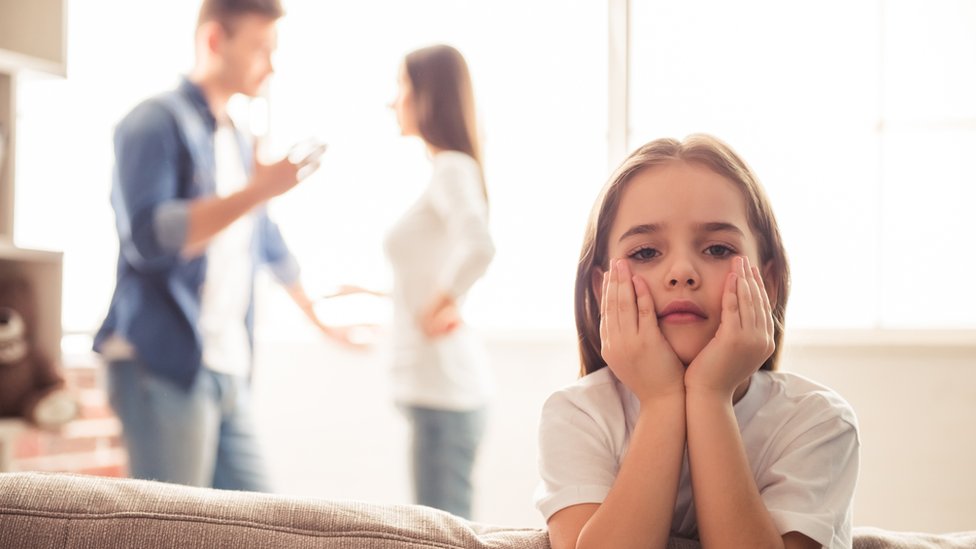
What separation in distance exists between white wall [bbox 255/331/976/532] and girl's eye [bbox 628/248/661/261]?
1.90m

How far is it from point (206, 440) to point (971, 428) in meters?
1.99

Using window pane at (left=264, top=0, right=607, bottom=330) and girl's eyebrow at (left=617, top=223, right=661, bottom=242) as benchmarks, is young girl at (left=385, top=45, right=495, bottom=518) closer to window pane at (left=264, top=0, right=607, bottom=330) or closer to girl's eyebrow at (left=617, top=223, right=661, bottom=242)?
window pane at (left=264, top=0, right=607, bottom=330)

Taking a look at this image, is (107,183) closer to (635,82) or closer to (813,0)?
(635,82)

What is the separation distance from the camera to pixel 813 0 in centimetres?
283

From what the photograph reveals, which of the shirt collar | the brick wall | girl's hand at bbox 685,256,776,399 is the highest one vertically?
the shirt collar

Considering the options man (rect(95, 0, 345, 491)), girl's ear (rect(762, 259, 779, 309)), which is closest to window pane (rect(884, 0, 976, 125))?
man (rect(95, 0, 345, 491))

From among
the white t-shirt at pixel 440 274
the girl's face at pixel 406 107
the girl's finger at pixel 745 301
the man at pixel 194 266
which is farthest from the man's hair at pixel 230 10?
the girl's finger at pixel 745 301

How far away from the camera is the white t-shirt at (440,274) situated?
2.10 meters

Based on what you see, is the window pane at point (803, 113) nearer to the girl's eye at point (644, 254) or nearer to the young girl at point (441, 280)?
the young girl at point (441, 280)

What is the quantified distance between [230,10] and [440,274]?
2.36 feet

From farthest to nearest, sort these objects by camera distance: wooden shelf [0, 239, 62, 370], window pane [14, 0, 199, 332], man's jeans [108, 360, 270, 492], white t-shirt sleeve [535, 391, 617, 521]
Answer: window pane [14, 0, 199, 332] < wooden shelf [0, 239, 62, 370] < man's jeans [108, 360, 270, 492] < white t-shirt sleeve [535, 391, 617, 521]

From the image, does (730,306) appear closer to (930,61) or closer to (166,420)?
(166,420)

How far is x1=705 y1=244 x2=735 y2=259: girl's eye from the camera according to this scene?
3.07ft

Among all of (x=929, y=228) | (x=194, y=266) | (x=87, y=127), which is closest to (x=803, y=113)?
(x=929, y=228)
